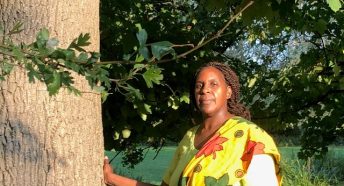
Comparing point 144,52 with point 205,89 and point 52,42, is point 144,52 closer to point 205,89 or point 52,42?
point 52,42

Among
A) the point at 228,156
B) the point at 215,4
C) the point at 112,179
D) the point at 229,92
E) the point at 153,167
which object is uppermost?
the point at 215,4

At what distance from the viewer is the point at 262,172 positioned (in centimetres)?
249

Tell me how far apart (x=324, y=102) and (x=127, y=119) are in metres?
2.72

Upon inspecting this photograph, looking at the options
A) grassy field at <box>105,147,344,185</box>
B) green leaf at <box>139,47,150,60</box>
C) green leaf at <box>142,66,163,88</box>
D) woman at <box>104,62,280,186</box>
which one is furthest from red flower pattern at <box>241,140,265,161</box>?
grassy field at <box>105,147,344,185</box>

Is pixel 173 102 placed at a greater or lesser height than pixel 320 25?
lesser

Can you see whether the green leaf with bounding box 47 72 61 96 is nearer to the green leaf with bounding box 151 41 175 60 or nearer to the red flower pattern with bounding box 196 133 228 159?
the green leaf with bounding box 151 41 175 60

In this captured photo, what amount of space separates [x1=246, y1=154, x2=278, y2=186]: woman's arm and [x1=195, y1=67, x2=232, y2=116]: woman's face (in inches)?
13.4

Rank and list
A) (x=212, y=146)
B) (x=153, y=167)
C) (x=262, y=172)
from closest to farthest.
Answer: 1. (x=262, y=172)
2. (x=212, y=146)
3. (x=153, y=167)

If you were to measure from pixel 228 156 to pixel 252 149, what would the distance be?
0.09 m

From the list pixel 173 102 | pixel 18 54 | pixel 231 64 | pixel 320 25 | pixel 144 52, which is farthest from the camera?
pixel 231 64

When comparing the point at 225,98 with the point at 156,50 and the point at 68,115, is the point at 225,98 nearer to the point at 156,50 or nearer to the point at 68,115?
the point at 68,115

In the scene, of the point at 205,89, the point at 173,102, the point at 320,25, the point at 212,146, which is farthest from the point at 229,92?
the point at 320,25

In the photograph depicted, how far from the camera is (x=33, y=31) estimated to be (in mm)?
2342

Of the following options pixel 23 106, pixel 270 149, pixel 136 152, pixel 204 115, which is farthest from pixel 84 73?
pixel 136 152
